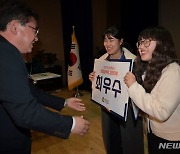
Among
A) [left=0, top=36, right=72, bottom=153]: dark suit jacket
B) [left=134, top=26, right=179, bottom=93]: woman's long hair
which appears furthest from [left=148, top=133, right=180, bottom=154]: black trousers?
[left=0, top=36, right=72, bottom=153]: dark suit jacket

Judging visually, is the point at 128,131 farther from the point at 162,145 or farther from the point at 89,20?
the point at 89,20

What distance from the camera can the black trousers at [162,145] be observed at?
158 cm

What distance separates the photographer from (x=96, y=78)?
221 centimetres

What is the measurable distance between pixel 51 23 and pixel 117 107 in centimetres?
551

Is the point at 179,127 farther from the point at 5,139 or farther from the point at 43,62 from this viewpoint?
the point at 43,62

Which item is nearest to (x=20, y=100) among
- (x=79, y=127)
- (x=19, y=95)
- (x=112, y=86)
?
(x=19, y=95)

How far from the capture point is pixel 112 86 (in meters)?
1.97

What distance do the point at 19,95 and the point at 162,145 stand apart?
109 cm

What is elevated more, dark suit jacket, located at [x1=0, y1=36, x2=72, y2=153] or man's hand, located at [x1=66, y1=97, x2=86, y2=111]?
dark suit jacket, located at [x1=0, y1=36, x2=72, y2=153]

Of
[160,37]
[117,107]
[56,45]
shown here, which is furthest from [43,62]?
[160,37]

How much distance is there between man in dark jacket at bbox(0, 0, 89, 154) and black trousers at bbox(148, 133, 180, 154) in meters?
0.62

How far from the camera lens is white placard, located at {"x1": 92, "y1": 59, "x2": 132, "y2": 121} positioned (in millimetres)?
1811

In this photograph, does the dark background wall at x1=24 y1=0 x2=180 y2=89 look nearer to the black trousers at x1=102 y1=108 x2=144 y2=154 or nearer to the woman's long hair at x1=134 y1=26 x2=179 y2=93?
the black trousers at x1=102 y1=108 x2=144 y2=154

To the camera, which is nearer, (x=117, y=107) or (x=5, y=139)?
(x=5, y=139)
